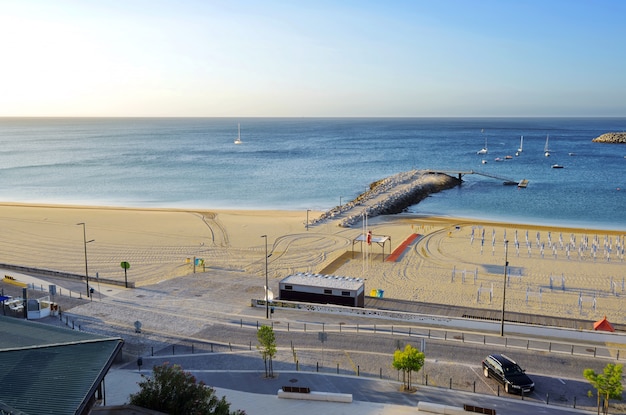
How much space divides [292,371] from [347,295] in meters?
9.99

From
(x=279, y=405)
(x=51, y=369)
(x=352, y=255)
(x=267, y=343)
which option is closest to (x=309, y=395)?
(x=279, y=405)

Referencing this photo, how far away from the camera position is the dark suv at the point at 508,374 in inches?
934

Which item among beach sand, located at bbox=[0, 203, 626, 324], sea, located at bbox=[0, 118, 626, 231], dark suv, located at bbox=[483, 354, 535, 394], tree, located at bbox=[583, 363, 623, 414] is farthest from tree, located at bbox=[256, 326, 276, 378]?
sea, located at bbox=[0, 118, 626, 231]

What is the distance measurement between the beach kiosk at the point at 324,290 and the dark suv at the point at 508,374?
1152cm

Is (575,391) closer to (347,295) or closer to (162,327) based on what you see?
(347,295)

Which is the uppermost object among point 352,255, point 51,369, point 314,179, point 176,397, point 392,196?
point 51,369

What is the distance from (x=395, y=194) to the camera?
8450 cm

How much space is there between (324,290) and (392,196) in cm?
4778

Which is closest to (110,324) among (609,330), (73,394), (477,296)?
(73,394)

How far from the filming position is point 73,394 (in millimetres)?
15742

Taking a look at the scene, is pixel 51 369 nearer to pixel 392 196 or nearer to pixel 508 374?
pixel 508 374

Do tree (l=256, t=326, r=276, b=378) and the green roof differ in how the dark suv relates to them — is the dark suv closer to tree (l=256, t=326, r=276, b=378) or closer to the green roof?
tree (l=256, t=326, r=276, b=378)

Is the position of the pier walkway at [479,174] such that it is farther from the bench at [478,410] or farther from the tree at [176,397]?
the tree at [176,397]

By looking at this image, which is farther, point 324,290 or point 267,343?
point 324,290
